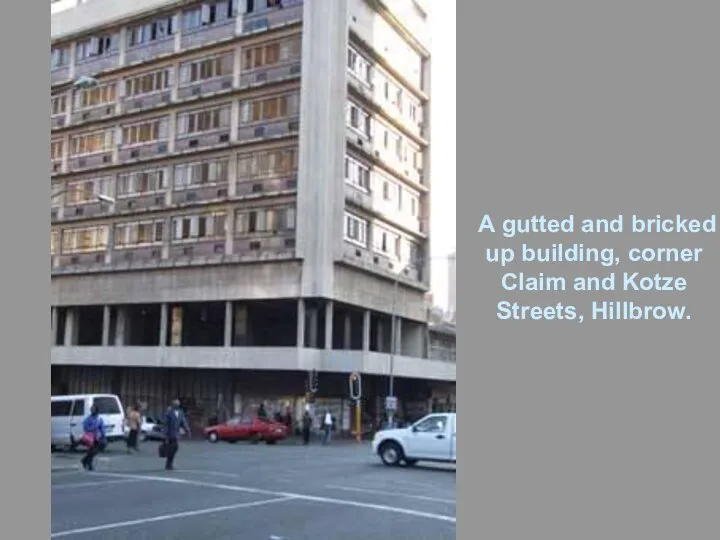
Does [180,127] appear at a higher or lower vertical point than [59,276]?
higher

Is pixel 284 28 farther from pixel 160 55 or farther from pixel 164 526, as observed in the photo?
pixel 164 526

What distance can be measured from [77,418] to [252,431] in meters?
9.16

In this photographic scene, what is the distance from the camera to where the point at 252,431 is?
34.6 meters

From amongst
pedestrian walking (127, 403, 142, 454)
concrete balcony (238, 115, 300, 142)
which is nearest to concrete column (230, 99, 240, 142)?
concrete balcony (238, 115, 300, 142)

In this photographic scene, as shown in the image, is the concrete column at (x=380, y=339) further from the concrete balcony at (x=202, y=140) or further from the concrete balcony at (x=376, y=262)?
the concrete balcony at (x=202, y=140)

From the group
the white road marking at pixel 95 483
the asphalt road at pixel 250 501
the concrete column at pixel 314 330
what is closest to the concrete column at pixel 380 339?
the concrete column at pixel 314 330

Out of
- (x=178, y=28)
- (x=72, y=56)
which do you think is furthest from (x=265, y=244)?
(x=72, y=56)

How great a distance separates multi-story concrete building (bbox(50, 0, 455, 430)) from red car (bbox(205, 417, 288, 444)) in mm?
5944

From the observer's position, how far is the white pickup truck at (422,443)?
67.7 ft
